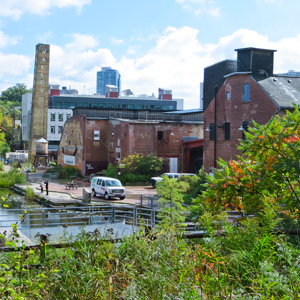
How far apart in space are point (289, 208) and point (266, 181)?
2.08 ft

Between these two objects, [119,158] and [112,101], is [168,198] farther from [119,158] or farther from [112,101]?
[112,101]

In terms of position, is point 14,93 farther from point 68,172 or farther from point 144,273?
point 144,273

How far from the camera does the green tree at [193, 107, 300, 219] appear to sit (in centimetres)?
697

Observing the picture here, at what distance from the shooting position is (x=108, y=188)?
1264 inches

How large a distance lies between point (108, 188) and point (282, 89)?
51.7 feet

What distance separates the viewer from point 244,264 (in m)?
4.83

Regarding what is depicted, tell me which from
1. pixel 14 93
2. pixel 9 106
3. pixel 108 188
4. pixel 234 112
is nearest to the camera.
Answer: pixel 108 188

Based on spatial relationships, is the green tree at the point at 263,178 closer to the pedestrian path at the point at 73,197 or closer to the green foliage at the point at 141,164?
the pedestrian path at the point at 73,197

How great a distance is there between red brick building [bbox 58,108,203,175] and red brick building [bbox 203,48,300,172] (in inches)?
463

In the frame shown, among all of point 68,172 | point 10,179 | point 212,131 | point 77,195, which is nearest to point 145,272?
point 77,195

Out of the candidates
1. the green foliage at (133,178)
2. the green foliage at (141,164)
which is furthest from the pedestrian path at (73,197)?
the green foliage at (141,164)

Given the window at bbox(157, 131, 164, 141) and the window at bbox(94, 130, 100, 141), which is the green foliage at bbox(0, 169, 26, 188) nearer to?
the window at bbox(94, 130, 100, 141)

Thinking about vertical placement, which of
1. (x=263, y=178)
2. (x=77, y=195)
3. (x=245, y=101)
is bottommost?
(x=77, y=195)

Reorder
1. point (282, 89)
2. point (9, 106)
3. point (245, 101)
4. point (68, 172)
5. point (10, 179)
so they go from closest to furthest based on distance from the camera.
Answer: point (282, 89), point (245, 101), point (10, 179), point (68, 172), point (9, 106)
